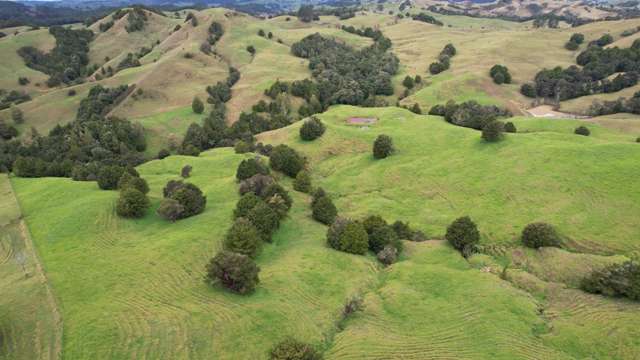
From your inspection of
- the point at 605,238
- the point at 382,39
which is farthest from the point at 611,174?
the point at 382,39

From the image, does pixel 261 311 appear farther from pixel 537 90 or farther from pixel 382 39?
pixel 382 39

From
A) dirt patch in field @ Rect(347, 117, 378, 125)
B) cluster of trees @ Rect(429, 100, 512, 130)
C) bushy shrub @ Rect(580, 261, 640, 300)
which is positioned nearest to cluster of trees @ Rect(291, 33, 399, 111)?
dirt patch in field @ Rect(347, 117, 378, 125)

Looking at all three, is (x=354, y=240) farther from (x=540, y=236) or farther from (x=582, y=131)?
(x=582, y=131)

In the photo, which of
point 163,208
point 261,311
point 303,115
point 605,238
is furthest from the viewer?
point 303,115

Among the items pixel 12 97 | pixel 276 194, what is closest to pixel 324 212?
pixel 276 194

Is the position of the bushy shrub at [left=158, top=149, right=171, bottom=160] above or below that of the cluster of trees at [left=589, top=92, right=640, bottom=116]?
below

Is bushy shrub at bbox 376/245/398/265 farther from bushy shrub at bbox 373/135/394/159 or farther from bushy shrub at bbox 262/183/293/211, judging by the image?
bushy shrub at bbox 373/135/394/159

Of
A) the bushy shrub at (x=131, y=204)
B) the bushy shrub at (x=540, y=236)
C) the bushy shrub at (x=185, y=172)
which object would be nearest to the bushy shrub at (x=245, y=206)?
the bushy shrub at (x=131, y=204)
